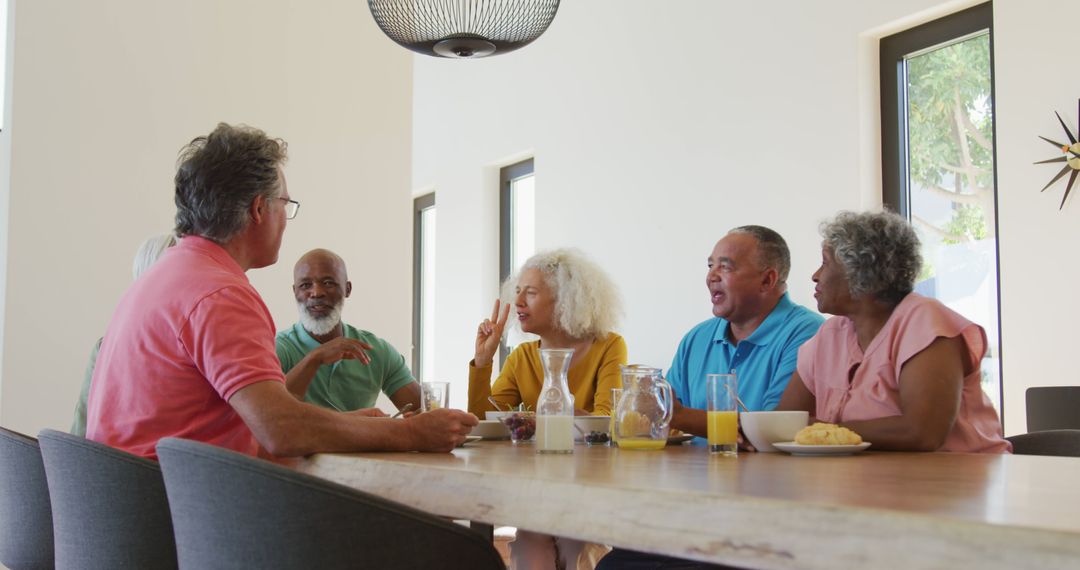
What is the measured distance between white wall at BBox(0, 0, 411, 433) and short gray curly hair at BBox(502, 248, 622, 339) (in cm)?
113

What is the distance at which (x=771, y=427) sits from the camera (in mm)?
1713

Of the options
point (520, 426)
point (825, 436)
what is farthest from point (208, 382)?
point (825, 436)

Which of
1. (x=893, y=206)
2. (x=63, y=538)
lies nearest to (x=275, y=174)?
(x=63, y=538)

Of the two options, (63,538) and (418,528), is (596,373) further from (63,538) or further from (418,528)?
(418,528)

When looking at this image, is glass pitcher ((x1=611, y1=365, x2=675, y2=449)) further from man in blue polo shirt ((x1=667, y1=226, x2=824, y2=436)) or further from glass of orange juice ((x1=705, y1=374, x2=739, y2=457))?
man in blue polo shirt ((x1=667, y1=226, x2=824, y2=436))

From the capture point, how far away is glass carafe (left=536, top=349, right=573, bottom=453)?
1.63m

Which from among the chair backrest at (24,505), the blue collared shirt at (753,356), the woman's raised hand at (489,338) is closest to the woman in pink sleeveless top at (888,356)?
the blue collared shirt at (753,356)

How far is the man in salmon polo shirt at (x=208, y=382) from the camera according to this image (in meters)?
1.54

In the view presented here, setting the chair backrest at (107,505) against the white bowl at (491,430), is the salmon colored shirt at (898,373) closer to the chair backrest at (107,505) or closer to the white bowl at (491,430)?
the white bowl at (491,430)

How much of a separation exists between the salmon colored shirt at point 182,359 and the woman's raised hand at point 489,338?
3.71ft

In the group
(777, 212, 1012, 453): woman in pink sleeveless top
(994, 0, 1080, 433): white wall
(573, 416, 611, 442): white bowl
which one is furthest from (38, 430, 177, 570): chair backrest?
(994, 0, 1080, 433): white wall

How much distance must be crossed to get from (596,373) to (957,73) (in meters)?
2.24

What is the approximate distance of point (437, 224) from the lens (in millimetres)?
7582

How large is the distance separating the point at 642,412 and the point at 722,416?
19 cm
